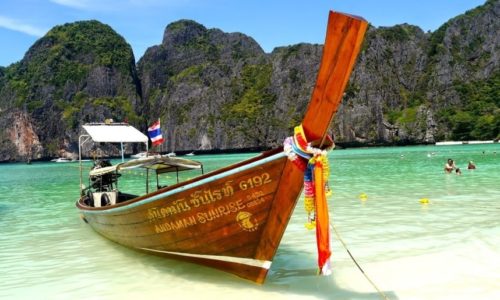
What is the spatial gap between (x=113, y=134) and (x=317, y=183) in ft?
31.6

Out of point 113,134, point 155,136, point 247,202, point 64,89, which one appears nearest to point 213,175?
point 247,202

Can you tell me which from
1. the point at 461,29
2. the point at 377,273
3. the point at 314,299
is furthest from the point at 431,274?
the point at 461,29

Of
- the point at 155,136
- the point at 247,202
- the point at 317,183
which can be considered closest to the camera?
the point at 317,183

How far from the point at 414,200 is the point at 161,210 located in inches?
409

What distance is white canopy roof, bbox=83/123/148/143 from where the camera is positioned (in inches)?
501

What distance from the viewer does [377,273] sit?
687cm

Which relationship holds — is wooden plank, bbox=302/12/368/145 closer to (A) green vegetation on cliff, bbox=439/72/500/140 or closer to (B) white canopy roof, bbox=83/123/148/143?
(B) white canopy roof, bbox=83/123/148/143

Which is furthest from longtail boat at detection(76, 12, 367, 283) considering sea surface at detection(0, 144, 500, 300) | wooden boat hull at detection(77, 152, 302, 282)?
sea surface at detection(0, 144, 500, 300)

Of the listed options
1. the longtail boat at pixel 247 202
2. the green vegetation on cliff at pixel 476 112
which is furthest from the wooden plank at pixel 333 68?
the green vegetation on cliff at pixel 476 112

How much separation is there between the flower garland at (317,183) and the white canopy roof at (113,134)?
8228mm

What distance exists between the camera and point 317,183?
5316 millimetres

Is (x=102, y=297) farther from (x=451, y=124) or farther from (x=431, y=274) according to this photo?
(x=451, y=124)

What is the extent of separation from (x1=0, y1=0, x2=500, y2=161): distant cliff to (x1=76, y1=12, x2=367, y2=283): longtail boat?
112 meters

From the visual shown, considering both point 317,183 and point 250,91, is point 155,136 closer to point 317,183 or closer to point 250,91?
point 317,183
